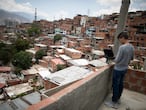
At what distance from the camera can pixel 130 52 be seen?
2.19 m

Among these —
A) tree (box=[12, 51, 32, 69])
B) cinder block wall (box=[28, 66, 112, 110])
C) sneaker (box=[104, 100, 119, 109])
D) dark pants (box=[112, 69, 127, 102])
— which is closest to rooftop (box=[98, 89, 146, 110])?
sneaker (box=[104, 100, 119, 109])

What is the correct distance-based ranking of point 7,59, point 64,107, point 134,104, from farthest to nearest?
point 7,59 → point 134,104 → point 64,107

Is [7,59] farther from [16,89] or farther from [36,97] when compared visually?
[36,97]

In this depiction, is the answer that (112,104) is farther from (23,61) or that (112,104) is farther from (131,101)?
(23,61)

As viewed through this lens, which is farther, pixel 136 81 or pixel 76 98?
pixel 136 81

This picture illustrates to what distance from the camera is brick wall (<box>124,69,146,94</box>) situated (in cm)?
270

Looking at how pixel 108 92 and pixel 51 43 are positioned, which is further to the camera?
pixel 51 43

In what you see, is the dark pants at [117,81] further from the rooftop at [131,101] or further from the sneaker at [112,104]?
the rooftop at [131,101]

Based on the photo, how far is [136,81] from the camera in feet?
9.18

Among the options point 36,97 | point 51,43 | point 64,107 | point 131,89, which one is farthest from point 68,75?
point 51,43

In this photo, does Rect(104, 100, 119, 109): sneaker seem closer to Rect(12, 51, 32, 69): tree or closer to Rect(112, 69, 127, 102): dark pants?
Rect(112, 69, 127, 102): dark pants

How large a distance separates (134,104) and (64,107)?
1764 mm

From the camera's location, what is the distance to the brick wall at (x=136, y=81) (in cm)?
270

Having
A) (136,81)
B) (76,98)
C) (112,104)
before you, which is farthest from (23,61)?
(76,98)
